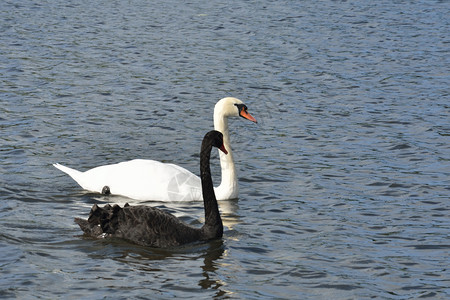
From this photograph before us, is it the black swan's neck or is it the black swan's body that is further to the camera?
the black swan's neck

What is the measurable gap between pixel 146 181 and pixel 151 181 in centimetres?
7

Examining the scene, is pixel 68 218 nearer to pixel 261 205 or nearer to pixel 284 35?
pixel 261 205

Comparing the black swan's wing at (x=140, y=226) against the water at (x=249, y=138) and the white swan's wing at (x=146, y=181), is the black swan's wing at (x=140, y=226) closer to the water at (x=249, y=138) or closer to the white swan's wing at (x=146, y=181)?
the water at (x=249, y=138)

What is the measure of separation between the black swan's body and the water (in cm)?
13

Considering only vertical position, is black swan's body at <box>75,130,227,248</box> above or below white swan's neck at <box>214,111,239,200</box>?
below

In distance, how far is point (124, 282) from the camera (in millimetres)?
9109

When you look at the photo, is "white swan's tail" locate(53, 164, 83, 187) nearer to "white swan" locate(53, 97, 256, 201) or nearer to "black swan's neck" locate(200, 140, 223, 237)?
"white swan" locate(53, 97, 256, 201)

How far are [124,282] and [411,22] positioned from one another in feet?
68.1

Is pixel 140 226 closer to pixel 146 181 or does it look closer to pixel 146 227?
pixel 146 227

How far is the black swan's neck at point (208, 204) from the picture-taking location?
10.6 m

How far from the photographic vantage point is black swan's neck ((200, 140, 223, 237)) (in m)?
10.6

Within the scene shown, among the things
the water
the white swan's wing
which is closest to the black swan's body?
the water

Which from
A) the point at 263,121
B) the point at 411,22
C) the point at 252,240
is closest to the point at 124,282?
the point at 252,240

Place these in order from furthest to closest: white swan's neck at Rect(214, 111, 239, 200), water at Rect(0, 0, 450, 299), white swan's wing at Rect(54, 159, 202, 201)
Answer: white swan's neck at Rect(214, 111, 239, 200) → white swan's wing at Rect(54, 159, 202, 201) → water at Rect(0, 0, 450, 299)
